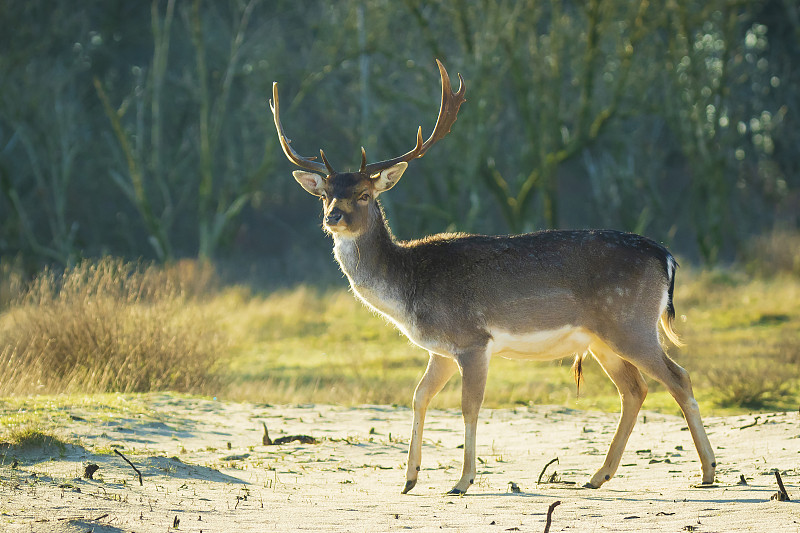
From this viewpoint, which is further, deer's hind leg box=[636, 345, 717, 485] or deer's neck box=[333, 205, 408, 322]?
deer's neck box=[333, 205, 408, 322]

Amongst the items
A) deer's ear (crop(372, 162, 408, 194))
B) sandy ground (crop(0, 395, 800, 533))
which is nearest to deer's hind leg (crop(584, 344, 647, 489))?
sandy ground (crop(0, 395, 800, 533))

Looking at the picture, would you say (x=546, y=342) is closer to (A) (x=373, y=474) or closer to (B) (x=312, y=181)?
(A) (x=373, y=474)

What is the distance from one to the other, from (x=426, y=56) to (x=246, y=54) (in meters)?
5.14

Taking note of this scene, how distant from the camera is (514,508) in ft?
22.0

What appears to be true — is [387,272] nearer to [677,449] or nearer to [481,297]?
[481,297]

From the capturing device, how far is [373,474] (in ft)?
27.4

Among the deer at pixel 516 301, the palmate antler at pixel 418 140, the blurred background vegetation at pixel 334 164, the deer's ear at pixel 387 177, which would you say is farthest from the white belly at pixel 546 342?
the blurred background vegetation at pixel 334 164

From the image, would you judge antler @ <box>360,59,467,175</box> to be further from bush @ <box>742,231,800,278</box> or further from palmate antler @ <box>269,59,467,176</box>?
bush @ <box>742,231,800,278</box>

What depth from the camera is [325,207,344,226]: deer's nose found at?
763cm

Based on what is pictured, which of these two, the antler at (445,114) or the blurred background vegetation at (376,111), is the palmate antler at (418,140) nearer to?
the antler at (445,114)

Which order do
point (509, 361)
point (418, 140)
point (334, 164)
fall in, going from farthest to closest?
1. point (334, 164)
2. point (509, 361)
3. point (418, 140)

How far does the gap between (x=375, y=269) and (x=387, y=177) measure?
776 mm

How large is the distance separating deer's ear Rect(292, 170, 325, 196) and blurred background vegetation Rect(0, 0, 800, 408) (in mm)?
4060

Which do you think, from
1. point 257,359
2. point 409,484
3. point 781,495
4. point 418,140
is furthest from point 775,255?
point 781,495
